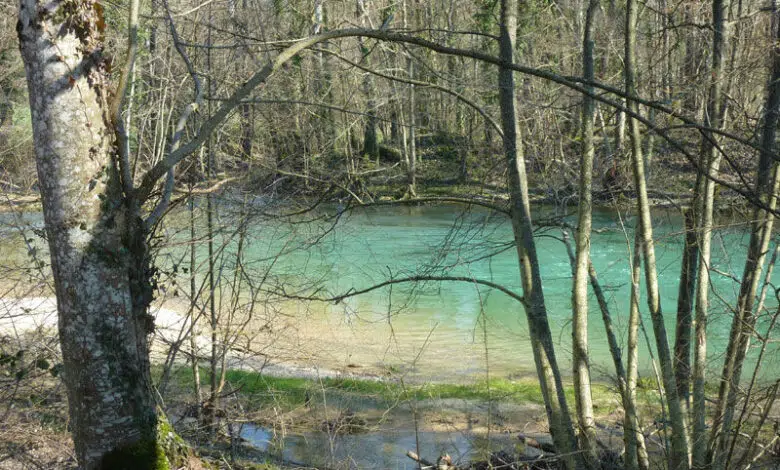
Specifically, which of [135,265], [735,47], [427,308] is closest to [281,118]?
[735,47]

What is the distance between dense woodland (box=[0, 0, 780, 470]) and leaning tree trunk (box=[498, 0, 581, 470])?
0.07 feet

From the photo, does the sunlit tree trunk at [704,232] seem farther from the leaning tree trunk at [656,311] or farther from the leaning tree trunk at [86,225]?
the leaning tree trunk at [86,225]

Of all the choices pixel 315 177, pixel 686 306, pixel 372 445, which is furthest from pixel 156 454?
pixel 372 445

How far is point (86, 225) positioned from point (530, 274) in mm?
4343

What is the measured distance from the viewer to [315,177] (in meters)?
7.44

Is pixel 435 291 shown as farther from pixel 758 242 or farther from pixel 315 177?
pixel 758 242

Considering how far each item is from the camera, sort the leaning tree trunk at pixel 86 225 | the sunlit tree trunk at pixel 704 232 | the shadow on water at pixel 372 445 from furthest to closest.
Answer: the shadow on water at pixel 372 445, the sunlit tree trunk at pixel 704 232, the leaning tree trunk at pixel 86 225

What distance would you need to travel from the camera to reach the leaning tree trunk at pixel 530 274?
7.08 meters

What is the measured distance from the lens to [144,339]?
4.03 m

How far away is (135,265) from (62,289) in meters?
0.38

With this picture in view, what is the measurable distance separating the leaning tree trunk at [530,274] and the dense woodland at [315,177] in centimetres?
2

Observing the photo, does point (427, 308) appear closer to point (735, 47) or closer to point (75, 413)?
point (735, 47)

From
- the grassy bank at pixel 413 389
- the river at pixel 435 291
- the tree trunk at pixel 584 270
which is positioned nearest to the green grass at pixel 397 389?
the grassy bank at pixel 413 389

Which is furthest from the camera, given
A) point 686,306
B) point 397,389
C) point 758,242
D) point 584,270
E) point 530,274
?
point 397,389
